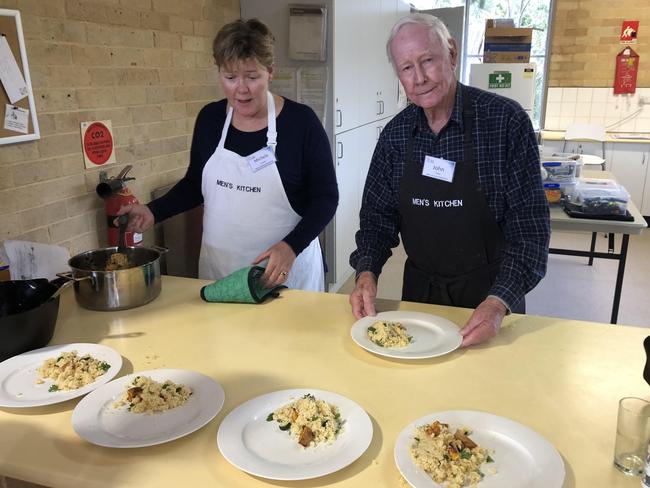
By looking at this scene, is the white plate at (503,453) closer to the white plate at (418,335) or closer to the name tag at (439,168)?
the white plate at (418,335)

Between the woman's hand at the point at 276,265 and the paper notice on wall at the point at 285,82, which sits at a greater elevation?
the paper notice on wall at the point at 285,82

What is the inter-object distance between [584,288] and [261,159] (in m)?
3.23

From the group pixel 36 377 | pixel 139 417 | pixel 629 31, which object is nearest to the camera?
pixel 139 417

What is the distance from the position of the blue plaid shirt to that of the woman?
0.75ft

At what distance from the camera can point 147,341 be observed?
1382mm

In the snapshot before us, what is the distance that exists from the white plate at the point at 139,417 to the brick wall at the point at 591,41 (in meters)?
6.22

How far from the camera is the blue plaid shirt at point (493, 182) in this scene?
58.2 inches

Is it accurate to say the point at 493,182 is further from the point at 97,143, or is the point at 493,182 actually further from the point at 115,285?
the point at 97,143

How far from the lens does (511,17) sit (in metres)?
6.32

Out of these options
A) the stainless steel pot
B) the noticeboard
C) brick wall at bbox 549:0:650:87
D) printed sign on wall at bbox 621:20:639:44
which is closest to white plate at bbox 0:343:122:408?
the stainless steel pot

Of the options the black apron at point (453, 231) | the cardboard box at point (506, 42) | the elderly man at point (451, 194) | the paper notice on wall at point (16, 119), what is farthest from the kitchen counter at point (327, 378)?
the cardboard box at point (506, 42)

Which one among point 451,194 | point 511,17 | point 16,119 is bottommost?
point 451,194

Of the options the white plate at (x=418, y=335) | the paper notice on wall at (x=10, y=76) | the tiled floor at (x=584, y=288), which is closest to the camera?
the white plate at (x=418, y=335)

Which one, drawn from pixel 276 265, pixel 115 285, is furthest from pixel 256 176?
pixel 115 285
